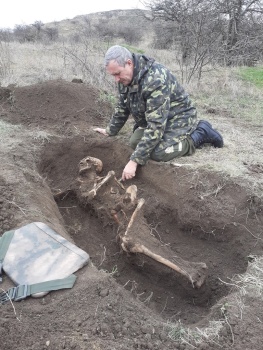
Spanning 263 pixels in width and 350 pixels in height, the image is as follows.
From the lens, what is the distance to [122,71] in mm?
4176

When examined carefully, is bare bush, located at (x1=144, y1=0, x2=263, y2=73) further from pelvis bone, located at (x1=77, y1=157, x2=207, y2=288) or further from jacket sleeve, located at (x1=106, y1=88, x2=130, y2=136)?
pelvis bone, located at (x1=77, y1=157, x2=207, y2=288)

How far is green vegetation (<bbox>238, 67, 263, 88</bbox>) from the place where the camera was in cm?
1057

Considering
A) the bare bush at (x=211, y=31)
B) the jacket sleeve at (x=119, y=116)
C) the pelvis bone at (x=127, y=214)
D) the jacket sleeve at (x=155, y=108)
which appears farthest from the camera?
the bare bush at (x=211, y=31)

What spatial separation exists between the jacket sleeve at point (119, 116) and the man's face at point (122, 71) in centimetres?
54

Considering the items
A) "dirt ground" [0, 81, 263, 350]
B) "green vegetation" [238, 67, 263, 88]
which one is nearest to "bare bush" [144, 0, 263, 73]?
"green vegetation" [238, 67, 263, 88]

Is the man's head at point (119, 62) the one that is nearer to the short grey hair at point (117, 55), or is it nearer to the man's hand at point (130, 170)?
the short grey hair at point (117, 55)

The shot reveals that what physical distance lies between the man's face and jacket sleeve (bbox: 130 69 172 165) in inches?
9.8

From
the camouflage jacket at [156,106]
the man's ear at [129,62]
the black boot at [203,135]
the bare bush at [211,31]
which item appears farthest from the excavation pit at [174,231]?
the bare bush at [211,31]

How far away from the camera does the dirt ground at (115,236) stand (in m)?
2.39

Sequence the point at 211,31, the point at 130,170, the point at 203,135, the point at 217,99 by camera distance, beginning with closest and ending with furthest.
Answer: the point at 130,170 < the point at 203,135 < the point at 217,99 < the point at 211,31

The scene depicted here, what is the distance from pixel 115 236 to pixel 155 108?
5.31 ft

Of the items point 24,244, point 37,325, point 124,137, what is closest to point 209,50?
point 124,137

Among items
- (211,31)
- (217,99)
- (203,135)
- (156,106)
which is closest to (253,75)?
(211,31)

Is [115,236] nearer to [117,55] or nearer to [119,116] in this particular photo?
[119,116]
